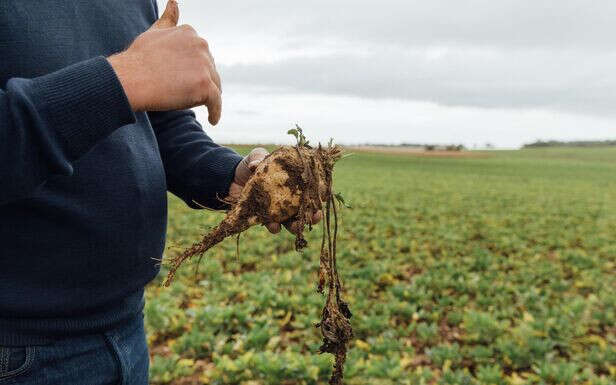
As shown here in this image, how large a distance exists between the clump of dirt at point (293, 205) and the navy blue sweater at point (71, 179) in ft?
1.14

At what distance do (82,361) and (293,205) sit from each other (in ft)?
3.11

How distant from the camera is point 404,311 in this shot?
18.5 feet

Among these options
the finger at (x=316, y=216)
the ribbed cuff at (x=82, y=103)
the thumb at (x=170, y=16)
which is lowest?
the finger at (x=316, y=216)

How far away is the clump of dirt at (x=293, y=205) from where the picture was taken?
2.01 metres

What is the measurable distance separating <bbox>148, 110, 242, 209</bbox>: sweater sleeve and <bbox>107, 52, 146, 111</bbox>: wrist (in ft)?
2.89

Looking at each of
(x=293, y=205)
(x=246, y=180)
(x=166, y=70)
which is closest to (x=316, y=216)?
(x=293, y=205)

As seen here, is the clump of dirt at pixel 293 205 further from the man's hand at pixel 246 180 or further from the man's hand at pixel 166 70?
the man's hand at pixel 166 70

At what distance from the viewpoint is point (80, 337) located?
60.4 inches

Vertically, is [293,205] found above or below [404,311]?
above

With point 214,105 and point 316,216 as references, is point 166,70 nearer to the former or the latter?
point 214,105

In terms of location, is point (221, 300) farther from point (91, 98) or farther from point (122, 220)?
point (91, 98)

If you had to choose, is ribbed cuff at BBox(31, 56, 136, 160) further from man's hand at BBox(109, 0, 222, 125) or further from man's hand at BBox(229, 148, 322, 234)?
man's hand at BBox(229, 148, 322, 234)

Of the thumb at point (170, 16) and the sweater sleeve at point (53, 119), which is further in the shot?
the thumb at point (170, 16)

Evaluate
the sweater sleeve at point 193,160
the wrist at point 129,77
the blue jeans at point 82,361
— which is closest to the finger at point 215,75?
the wrist at point 129,77
